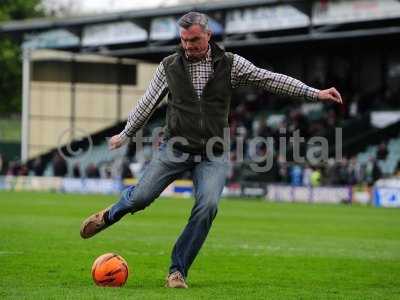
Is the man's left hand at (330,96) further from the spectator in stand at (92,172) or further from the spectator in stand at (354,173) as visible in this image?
the spectator in stand at (92,172)

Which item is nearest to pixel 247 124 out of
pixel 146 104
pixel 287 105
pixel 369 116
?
pixel 287 105

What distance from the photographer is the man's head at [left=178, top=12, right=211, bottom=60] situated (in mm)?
9500

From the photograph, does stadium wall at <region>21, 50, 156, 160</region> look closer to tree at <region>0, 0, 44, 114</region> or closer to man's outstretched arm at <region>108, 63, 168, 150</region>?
tree at <region>0, 0, 44, 114</region>

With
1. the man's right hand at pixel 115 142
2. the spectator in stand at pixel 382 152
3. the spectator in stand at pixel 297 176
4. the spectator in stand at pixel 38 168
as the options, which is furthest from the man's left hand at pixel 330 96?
the spectator in stand at pixel 38 168

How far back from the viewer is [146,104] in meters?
10.1

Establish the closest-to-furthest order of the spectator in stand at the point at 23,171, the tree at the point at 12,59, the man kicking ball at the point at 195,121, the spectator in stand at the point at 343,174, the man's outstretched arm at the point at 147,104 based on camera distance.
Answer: the man kicking ball at the point at 195,121 < the man's outstretched arm at the point at 147,104 < the spectator in stand at the point at 343,174 < the spectator in stand at the point at 23,171 < the tree at the point at 12,59

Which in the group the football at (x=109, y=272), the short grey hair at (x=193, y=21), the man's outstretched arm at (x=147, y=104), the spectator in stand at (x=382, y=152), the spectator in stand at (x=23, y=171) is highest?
the short grey hair at (x=193, y=21)

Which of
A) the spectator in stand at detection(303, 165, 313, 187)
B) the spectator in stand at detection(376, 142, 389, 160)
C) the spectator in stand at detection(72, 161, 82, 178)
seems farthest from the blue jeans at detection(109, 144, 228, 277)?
Answer: the spectator in stand at detection(72, 161, 82, 178)

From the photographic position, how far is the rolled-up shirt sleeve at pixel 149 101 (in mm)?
10047

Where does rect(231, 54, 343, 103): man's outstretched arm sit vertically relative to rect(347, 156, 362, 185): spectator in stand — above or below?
above

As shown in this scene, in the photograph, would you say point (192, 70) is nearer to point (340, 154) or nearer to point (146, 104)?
point (146, 104)

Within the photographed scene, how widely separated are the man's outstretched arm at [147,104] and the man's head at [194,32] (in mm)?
472

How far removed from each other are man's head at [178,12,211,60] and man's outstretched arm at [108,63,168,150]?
0.47 metres

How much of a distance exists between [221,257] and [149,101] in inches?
178
